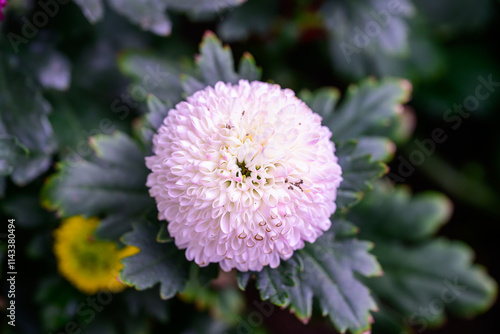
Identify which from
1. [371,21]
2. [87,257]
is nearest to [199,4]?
[371,21]

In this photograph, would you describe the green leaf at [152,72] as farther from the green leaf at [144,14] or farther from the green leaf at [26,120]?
the green leaf at [26,120]

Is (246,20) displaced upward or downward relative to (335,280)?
upward

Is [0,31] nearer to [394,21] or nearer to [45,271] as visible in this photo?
[45,271]

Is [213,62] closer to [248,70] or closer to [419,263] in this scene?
[248,70]

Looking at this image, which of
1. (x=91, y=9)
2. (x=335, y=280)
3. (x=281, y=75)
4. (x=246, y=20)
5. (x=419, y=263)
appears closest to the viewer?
(x=335, y=280)

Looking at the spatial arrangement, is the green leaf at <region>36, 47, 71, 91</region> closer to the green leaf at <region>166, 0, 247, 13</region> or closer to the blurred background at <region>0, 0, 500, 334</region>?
the blurred background at <region>0, 0, 500, 334</region>

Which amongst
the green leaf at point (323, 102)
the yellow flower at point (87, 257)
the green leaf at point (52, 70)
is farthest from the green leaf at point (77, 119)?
the green leaf at point (323, 102)

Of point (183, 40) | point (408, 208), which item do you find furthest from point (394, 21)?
point (183, 40)
